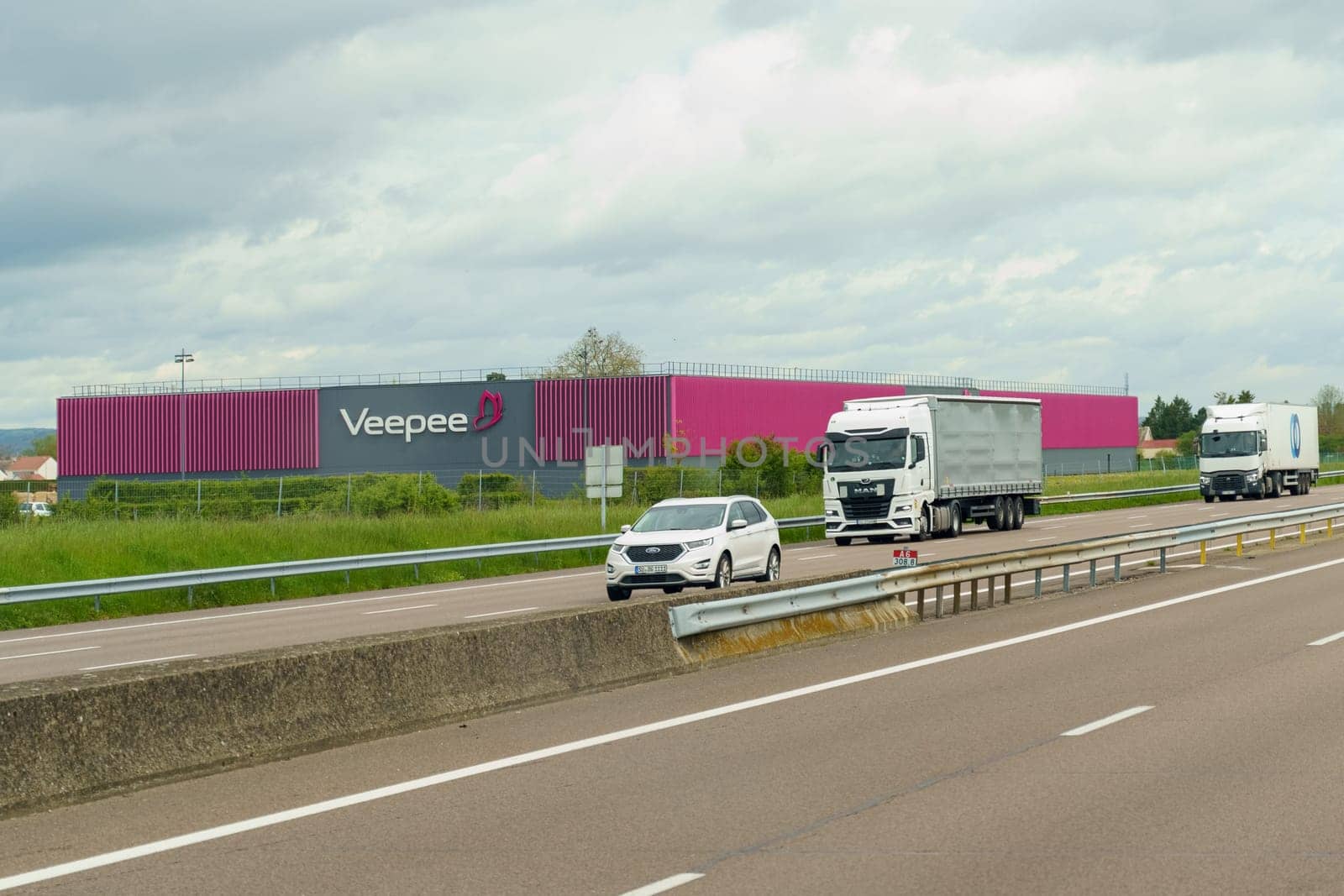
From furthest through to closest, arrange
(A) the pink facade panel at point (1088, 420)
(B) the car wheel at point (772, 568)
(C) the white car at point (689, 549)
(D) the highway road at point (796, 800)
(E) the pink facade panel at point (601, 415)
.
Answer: (A) the pink facade panel at point (1088, 420) < (E) the pink facade panel at point (601, 415) < (B) the car wheel at point (772, 568) < (C) the white car at point (689, 549) < (D) the highway road at point (796, 800)

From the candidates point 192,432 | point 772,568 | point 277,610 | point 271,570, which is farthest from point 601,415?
point 277,610

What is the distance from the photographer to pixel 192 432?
9325 centimetres

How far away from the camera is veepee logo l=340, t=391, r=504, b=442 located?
87.2 meters

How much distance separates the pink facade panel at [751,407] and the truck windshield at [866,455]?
43794 millimetres

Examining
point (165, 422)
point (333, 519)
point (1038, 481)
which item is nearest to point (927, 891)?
point (333, 519)

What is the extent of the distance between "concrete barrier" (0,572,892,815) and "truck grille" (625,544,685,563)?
362 inches

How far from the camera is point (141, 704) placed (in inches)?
360

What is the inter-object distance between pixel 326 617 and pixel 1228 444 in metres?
47.5

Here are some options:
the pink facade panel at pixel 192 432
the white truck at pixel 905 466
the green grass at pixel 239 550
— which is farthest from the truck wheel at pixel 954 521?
the pink facade panel at pixel 192 432

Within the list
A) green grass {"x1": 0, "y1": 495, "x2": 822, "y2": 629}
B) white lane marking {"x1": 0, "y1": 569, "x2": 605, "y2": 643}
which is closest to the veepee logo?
green grass {"x1": 0, "y1": 495, "x2": 822, "y2": 629}

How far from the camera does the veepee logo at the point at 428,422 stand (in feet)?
286

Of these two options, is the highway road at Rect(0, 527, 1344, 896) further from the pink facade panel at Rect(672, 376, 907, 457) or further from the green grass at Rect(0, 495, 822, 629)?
the pink facade panel at Rect(672, 376, 907, 457)

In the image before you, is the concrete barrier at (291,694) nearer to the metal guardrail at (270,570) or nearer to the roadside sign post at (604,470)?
the metal guardrail at (270,570)

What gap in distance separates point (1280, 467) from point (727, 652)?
54.2m
